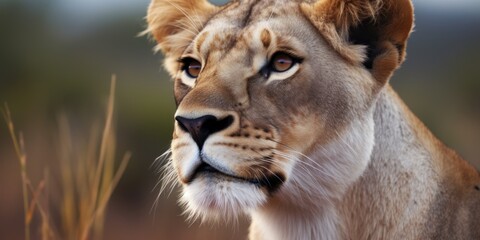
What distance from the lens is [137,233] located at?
47.5 ft

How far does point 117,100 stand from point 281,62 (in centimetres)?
1384

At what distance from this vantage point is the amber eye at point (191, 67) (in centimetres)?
441

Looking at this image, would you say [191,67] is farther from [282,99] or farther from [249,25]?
[282,99]

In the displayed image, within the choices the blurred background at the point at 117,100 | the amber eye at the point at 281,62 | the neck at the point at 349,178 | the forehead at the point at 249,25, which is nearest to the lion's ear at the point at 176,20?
the forehead at the point at 249,25

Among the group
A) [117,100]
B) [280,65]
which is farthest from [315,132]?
[117,100]

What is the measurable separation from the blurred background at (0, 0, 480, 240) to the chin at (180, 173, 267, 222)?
4585 mm

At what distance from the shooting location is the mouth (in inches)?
151

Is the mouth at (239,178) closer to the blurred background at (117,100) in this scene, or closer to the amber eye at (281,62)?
the amber eye at (281,62)

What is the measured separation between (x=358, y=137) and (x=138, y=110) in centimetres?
1362

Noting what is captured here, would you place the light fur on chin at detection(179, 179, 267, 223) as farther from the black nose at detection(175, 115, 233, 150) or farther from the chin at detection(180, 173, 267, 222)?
the black nose at detection(175, 115, 233, 150)

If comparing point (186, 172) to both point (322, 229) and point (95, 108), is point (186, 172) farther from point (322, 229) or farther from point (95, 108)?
point (95, 108)

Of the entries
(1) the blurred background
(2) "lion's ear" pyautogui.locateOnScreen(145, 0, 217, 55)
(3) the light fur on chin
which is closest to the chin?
(3) the light fur on chin

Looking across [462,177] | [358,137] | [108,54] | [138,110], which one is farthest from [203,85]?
[108,54]

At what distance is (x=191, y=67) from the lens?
4430mm
